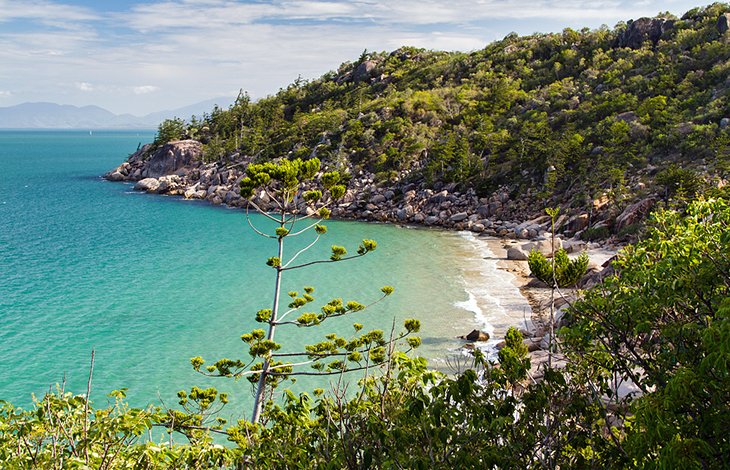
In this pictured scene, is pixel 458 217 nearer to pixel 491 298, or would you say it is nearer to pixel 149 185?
pixel 491 298

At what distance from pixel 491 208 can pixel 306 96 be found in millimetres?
61871

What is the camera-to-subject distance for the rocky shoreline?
34812mm

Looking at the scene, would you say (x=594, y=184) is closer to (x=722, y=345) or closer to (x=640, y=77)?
(x=640, y=77)

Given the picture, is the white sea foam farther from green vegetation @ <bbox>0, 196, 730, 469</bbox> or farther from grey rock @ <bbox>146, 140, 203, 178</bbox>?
grey rock @ <bbox>146, 140, 203, 178</bbox>

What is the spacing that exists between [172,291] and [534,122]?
50.8 m

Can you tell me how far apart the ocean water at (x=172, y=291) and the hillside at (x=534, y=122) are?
13.9 m

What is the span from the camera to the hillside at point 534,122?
167 ft

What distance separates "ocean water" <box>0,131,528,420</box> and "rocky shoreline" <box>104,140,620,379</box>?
2664 millimetres

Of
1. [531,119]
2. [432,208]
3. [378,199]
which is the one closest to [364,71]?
[531,119]

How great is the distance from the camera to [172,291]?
3375 cm

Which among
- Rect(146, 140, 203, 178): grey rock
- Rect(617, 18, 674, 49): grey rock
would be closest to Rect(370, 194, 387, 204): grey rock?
Rect(146, 140, 203, 178): grey rock

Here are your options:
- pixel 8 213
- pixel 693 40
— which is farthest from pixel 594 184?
pixel 8 213

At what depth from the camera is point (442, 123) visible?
7812cm

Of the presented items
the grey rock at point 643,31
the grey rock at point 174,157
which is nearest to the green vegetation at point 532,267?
the grey rock at point 643,31
